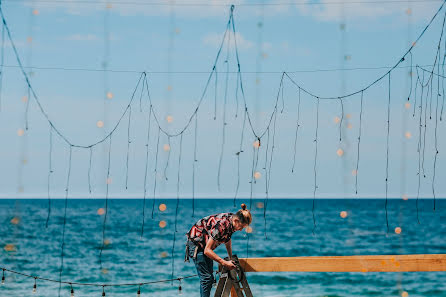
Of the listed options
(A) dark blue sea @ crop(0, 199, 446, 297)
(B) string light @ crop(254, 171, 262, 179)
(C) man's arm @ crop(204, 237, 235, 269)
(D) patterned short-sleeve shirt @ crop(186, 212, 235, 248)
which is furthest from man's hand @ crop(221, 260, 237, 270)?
(B) string light @ crop(254, 171, 262, 179)

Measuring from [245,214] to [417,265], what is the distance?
1309 millimetres

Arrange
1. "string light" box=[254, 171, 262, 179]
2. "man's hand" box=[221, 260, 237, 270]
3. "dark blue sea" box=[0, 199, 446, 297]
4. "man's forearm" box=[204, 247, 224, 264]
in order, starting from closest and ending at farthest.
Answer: "man's forearm" box=[204, 247, 224, 264] → "man's hand" box=[221, 260, 237, 270] → "string light" box=[254, 171, 262, 179] → "dark blue sea" box=[0, 199, 446, 297]

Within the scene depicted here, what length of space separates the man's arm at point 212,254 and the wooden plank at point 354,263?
198 millimetres

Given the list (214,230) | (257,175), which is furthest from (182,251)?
(214,230)

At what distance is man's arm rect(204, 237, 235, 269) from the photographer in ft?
14.0

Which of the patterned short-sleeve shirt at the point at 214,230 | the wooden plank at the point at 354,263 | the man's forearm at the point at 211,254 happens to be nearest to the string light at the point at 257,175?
the patterned short-sleeve shirt at the point at 214,230

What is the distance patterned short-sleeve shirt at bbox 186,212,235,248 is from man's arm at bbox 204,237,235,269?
0.04 meters

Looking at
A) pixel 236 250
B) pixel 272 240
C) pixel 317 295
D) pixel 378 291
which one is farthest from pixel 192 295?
pixel 272 240

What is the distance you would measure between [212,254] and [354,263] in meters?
1.05

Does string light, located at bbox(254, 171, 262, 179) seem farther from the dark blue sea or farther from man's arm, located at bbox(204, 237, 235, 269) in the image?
man's arm, located at bbox(204, 237, 235, 269)

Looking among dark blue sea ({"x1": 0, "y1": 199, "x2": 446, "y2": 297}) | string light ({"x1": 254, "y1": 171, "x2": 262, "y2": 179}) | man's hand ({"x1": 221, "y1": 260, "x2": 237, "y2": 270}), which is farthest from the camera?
dark blue sea ({"x1": 0, "y1": 199, "x2": 446, "y2": 297})

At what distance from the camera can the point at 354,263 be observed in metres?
4.50

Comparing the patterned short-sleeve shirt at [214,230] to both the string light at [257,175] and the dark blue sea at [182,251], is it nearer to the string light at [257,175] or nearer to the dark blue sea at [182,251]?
the dark blue sea at [182,251]

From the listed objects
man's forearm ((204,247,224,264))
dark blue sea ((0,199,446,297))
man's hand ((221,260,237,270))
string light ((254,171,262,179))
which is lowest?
dark blue sea ((0,199,446,297))
